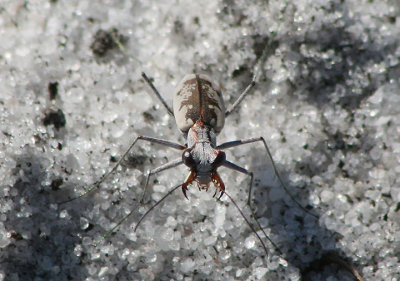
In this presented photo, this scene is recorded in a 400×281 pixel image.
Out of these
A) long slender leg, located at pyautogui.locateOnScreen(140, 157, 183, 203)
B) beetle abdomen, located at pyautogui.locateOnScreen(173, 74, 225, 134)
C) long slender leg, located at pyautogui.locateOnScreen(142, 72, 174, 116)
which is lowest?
long slender leg, located at pyautogui.locateOnScreen(140, 157, 183, 203)

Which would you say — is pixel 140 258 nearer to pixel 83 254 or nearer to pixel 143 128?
pixel 83 254

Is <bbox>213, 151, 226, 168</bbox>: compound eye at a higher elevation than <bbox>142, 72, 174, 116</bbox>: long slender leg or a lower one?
lower

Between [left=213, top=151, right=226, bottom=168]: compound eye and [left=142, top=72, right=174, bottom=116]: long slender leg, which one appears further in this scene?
[left=142, top=72, right=174, bottom=116]: long slender leg

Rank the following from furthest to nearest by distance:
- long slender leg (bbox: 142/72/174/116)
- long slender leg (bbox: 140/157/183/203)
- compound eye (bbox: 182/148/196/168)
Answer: long slender leg (bbox: 142/72/174/116) < long slender leg (bbox: 140/157/183/203) < compound eye (bbox: 182/148/196/168)

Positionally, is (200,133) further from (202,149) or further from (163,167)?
(163,167)

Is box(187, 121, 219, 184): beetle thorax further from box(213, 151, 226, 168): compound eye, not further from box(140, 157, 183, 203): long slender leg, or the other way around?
box(140, 157, 183, 203): long slender leg

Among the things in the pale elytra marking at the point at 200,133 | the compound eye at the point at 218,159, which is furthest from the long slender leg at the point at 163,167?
the compound eye at the point at 218,159

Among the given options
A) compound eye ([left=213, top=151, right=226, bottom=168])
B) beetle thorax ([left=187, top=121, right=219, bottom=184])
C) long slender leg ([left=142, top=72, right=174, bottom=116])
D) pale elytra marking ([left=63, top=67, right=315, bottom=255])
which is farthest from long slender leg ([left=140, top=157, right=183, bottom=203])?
long slender leg ([left=142, top=72, right=174, bottom=116])

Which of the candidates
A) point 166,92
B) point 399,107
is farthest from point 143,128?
point 399,107
